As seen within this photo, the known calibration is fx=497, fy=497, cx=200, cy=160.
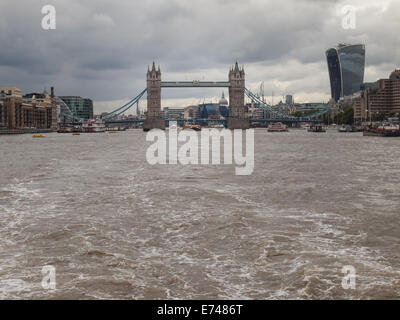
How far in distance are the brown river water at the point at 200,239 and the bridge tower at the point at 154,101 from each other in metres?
122

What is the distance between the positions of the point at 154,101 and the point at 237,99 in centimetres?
2633

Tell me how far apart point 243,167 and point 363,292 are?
18.0 metres

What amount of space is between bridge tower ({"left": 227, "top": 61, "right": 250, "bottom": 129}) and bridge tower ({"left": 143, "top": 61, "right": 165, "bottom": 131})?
21172 mm

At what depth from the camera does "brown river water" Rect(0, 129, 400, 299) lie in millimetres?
6699

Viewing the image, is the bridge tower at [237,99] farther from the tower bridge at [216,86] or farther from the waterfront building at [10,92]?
the waterfront building at [10,92]

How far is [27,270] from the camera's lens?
24.2 ft

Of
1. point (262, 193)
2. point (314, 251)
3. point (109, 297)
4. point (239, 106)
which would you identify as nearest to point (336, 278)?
point (314, 251)

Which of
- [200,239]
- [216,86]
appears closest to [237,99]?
[216,86]

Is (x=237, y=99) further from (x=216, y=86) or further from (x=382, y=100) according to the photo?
(x=382, y=100)

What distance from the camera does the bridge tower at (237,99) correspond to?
14425cm

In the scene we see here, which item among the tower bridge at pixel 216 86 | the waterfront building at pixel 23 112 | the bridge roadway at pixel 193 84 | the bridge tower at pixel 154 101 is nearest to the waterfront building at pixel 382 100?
the tower bridge at pixel 216 86

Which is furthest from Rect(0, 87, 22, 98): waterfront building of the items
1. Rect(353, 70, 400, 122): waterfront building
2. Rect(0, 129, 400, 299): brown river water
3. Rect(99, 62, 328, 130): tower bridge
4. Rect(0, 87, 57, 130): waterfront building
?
Rect(0, 129, 400, 299): brown river water

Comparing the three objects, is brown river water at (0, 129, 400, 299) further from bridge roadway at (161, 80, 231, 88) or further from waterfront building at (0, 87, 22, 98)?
bridge roadway at (161, 80, 231, 88)
